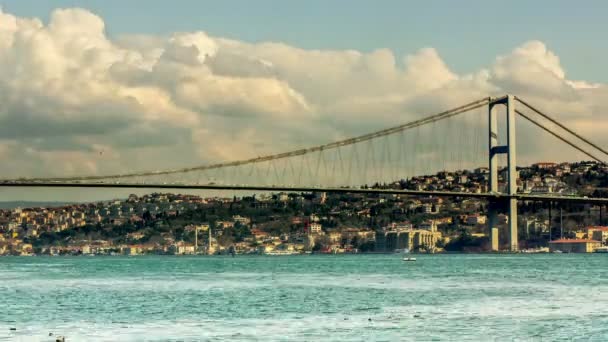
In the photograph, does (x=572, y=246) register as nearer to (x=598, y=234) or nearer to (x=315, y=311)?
(x=598, y=234)

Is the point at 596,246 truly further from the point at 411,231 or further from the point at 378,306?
the point at 378,306

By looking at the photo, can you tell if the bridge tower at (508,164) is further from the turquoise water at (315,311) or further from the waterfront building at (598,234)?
the waterfront building at (598,234)

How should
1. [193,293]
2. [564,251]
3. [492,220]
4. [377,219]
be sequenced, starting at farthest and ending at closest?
[377,219] < [564,251] < [492,220] < [193,293]

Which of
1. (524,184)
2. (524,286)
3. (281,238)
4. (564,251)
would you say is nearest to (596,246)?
(564,251)

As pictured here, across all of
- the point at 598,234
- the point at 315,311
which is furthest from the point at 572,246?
the point at 315,311

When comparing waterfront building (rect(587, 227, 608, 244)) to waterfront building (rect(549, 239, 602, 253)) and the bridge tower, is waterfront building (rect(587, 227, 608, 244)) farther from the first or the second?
the bridge tower

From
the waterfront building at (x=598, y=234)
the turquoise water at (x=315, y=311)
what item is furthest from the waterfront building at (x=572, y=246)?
the turquoise water at (x=315, y=311)

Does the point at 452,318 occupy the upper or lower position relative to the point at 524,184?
lower

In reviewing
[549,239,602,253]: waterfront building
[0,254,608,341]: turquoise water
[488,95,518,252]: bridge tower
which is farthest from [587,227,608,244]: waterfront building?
[0,254,608,341]: turquoise water
